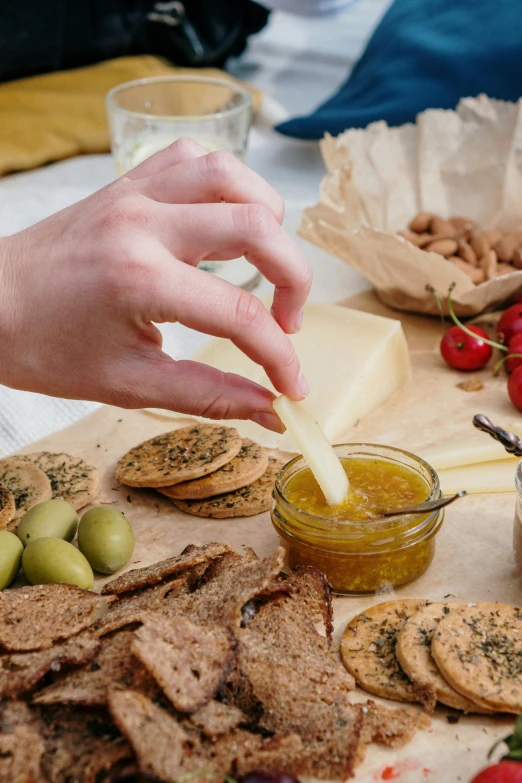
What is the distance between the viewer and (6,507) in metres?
1.72

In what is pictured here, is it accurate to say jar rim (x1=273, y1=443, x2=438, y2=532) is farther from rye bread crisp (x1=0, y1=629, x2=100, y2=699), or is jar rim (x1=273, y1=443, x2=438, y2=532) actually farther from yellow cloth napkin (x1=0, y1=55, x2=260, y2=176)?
yellow cloth napkin (x1=0, y1=55, x2=260, y2=176)

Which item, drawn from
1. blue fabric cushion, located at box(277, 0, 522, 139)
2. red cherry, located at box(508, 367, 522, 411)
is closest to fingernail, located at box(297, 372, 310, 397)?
red cherry, located at box(508, 367, 522, 411)

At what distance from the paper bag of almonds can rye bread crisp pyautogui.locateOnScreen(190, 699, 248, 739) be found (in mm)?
1524

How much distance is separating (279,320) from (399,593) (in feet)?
1.79

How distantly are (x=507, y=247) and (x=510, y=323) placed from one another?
31 centimetres

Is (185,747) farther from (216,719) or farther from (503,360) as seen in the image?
(503,360)

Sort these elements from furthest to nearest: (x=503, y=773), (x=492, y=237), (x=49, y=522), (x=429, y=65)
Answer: (x=429, y=65) < (x=492, y=237) < (x=49, y=522) < (x=503, y=773)

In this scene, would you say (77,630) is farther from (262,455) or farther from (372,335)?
(372,335)

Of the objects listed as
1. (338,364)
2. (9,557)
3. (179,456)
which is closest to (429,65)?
(338,364)

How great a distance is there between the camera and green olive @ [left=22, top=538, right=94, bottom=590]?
1.58m

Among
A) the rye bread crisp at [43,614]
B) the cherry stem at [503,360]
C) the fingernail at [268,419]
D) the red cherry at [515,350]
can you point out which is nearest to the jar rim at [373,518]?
the fingernail at [268,419]

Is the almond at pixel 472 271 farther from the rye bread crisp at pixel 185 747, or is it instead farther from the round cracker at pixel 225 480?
the rye bread crisp at pixel 185 747

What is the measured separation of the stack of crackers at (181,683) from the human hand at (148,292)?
1.04 ft

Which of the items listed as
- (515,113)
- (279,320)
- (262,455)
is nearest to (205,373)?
(279,320)
